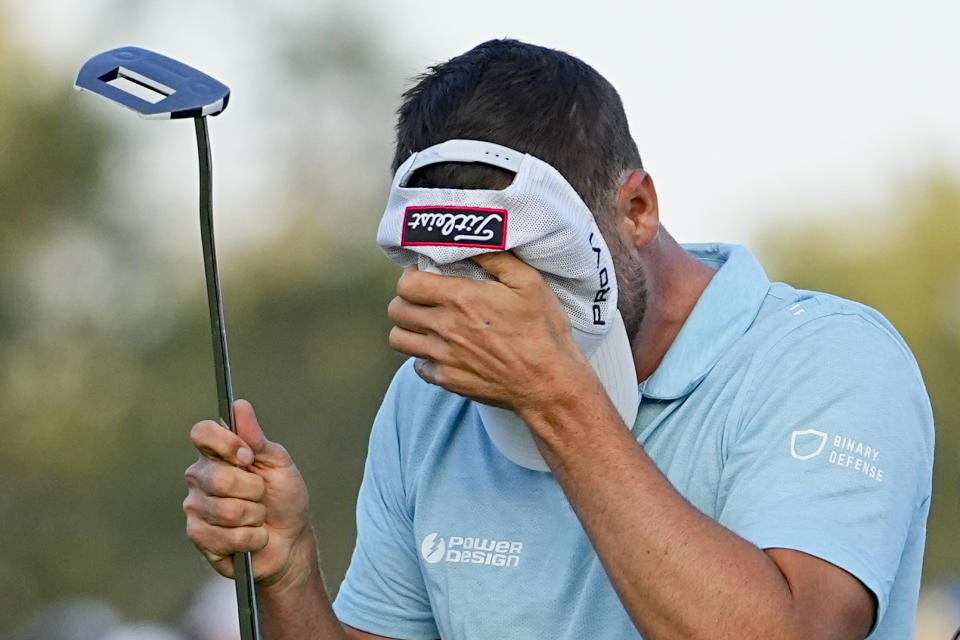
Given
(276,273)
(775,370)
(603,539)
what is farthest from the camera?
(276,273)

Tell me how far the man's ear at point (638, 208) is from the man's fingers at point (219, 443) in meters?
0.73

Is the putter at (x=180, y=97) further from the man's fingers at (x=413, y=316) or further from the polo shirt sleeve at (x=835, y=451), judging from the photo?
the polo shirt sleeve at (x=835, y=451)

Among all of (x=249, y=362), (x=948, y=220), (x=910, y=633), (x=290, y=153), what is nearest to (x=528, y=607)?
(x=910, y=633)

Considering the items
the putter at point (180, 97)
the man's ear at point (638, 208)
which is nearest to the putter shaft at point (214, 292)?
the putter at point (180, 97)

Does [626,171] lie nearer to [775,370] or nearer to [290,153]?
[775,370]

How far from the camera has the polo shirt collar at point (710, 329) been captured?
2.55 meters

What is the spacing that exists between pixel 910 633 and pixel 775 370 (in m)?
0.52

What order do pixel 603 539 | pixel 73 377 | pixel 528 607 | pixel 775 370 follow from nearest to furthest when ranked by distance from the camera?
pixel 603 539, pixel 775 370, pixel 528 607, pixel 73 377

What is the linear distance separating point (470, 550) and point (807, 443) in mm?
658

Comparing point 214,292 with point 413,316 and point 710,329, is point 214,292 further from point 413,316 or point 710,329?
point 710,329

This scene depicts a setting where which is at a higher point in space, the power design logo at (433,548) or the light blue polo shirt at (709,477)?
the light blue polo shirt at (709,477)

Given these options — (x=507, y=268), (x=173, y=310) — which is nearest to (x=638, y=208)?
(x=507, y=268)

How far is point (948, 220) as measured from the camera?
16375mm

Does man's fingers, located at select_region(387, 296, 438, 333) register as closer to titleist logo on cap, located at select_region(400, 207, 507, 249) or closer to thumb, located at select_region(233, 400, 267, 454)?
titleist logo on cap, located at select_region(400, 207, 507, 249)
